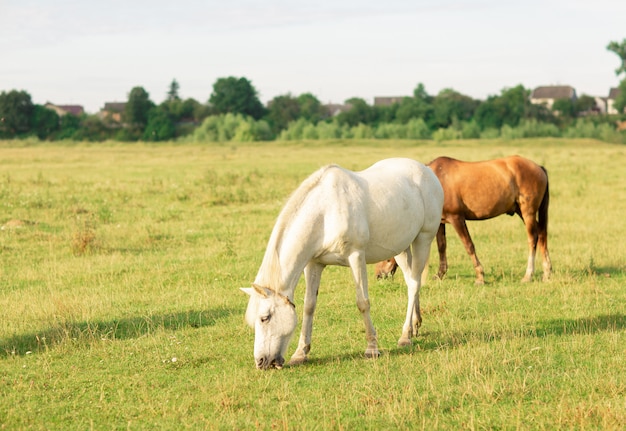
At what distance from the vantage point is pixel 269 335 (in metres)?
6.64

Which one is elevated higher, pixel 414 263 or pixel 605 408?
pixel 414 263

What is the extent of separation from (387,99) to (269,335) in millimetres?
153468

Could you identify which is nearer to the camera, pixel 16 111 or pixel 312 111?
pixel 16 111

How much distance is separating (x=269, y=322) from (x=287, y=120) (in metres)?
83.8

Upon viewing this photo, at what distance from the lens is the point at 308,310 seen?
291 inches

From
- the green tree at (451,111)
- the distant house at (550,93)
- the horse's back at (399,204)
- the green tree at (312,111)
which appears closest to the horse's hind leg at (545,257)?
the horse's back at (399,204)

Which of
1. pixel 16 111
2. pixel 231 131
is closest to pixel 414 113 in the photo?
pixel 231 131

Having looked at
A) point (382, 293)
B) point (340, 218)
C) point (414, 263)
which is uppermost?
point (340, 218)

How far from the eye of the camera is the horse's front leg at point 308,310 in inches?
284

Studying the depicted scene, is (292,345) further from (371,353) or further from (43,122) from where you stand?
(43,122)

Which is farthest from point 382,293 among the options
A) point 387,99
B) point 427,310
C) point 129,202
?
point 387,99

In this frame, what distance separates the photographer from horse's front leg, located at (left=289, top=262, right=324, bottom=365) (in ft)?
23.7

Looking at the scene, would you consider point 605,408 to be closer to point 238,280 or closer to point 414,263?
point 414,263

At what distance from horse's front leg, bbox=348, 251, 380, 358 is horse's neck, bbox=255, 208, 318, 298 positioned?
1.47 ft
